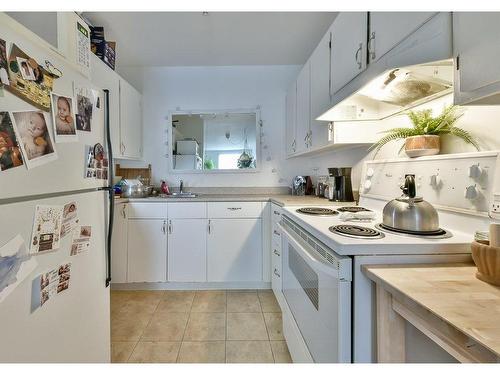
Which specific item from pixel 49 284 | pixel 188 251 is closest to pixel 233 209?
pixel 188 251

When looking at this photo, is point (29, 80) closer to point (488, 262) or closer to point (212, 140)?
point (488, 262)

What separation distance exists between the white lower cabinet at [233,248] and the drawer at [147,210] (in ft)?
1.60

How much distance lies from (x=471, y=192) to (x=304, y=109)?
154 cm

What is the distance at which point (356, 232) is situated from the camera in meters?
0.96

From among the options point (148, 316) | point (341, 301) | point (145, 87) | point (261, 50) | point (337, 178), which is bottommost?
→ point (148, 316)

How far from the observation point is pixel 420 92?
1.16m

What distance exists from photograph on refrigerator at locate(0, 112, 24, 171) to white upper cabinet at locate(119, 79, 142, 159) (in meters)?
1.71

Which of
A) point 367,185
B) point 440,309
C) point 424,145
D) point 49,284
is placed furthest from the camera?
point 367,185

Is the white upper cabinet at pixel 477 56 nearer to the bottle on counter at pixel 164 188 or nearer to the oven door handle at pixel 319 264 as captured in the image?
the oven door handle at pixel 319 264

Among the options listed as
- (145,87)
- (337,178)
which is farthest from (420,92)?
(145,87)

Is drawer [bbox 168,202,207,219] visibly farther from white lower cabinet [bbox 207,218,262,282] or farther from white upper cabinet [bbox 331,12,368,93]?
white upper cabinet [bbox 331,12,368,93]

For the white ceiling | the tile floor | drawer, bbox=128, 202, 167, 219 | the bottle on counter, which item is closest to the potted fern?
A: the white ceiling
